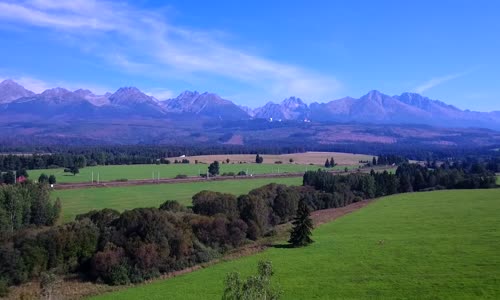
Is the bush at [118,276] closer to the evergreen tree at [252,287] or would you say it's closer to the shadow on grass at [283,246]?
the shadow on grass at [283,246]

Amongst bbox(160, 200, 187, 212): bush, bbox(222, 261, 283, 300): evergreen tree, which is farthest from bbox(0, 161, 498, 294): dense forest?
bbox(222, 261, 283, 300): evergreen tree

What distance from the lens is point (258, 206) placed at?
5581cm

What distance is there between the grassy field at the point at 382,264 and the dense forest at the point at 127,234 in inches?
160

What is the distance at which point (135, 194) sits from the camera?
250ft

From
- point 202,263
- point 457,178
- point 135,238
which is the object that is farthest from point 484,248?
point 457,178

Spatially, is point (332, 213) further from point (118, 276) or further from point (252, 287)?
point (252, 287)

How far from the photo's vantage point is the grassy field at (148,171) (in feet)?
314

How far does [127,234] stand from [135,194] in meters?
33.2

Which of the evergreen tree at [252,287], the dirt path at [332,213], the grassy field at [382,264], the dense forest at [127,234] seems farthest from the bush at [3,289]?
the dirt path at [332,213]

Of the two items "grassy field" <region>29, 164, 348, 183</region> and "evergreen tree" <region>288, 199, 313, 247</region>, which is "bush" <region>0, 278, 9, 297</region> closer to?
"evergreen tree" <region>288, 199, 313, 247</region>

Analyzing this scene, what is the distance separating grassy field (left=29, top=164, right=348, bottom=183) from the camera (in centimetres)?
9562

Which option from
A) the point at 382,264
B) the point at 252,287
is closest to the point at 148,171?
the point at 382,264

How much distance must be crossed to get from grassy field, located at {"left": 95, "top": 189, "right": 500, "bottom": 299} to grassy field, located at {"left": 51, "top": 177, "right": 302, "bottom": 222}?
80.9 ft

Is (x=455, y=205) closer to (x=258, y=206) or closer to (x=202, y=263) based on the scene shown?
(x=258, y=206)
